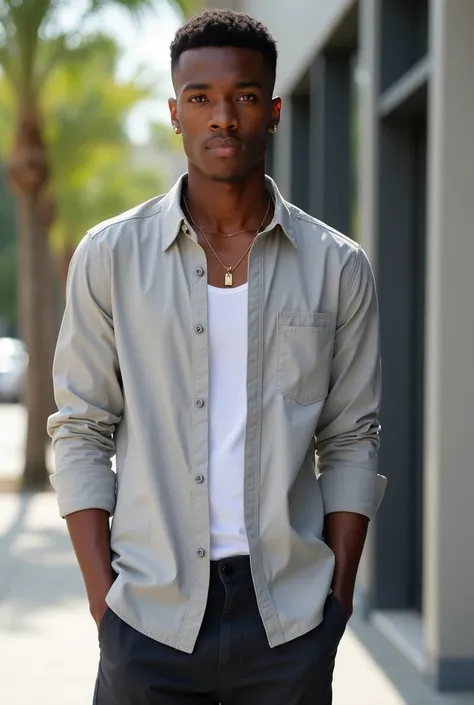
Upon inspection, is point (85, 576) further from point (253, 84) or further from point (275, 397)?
point (253, 84)

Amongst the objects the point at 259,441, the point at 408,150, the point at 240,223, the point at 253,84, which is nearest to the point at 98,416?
the point at 259,441

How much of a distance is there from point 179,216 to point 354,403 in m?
0.57

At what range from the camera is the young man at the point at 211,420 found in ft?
8.68

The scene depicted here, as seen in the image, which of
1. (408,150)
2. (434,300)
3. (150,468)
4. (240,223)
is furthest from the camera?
(408,150)

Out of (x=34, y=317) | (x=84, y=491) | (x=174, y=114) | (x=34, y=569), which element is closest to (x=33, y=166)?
(x=34, y=317)

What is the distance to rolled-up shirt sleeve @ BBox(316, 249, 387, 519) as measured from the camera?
2869 mm

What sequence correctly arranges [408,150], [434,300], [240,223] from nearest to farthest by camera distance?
[240,223] → [434,300] → [408,150]

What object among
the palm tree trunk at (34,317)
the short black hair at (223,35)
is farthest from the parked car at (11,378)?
the short black hair at (223,35)

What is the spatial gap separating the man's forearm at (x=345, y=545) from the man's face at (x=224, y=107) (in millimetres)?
776

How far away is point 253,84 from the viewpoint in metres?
2.72

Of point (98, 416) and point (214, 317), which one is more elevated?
point (214, 317)

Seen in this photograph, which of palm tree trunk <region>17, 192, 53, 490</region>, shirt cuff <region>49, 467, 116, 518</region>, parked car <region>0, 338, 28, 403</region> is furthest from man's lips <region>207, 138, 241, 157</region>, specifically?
parked car <region>0, 338, 28, 403</region>

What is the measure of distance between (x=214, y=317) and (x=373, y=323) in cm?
40

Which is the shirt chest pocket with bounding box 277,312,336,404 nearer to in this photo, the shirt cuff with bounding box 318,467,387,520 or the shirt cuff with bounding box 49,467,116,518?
the shirt cuff with bounding box 318,467,387,520
